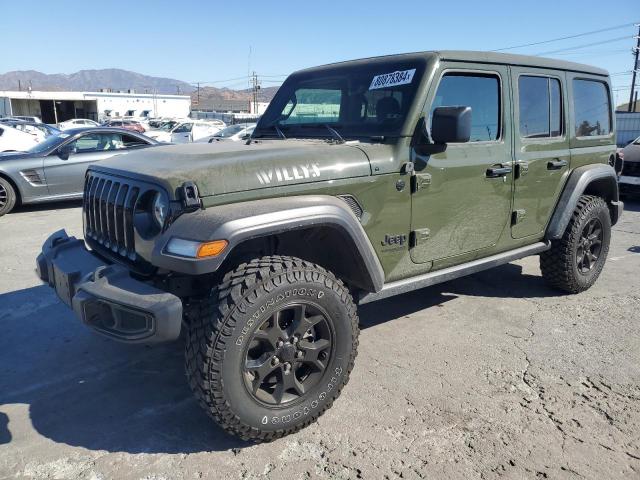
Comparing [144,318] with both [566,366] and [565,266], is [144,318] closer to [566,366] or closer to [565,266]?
[566,366]

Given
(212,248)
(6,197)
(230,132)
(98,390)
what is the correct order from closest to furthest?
(212,248) < (98,390) < (6,197) < (230,132)

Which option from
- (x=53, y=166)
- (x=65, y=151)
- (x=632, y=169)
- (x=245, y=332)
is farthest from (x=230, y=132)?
(x=245, y=332)

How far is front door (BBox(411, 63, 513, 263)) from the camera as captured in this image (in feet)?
10.8

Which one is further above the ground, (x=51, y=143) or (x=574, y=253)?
(x=51, y=143)

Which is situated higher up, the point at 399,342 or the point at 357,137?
the point at 357,137

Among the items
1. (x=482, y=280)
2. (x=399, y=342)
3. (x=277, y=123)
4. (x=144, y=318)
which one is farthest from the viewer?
(x=482, y=280)

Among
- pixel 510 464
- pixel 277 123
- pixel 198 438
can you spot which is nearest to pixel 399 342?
pixel 510 464

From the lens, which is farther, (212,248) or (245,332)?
(245,332)

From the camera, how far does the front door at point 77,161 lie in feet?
28.5

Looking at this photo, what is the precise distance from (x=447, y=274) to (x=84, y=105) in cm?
7006

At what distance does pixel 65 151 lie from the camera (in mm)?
8758

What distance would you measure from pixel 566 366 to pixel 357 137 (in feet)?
6.75

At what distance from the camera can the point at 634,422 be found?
284cm

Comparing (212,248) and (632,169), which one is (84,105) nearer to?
(632,169)
